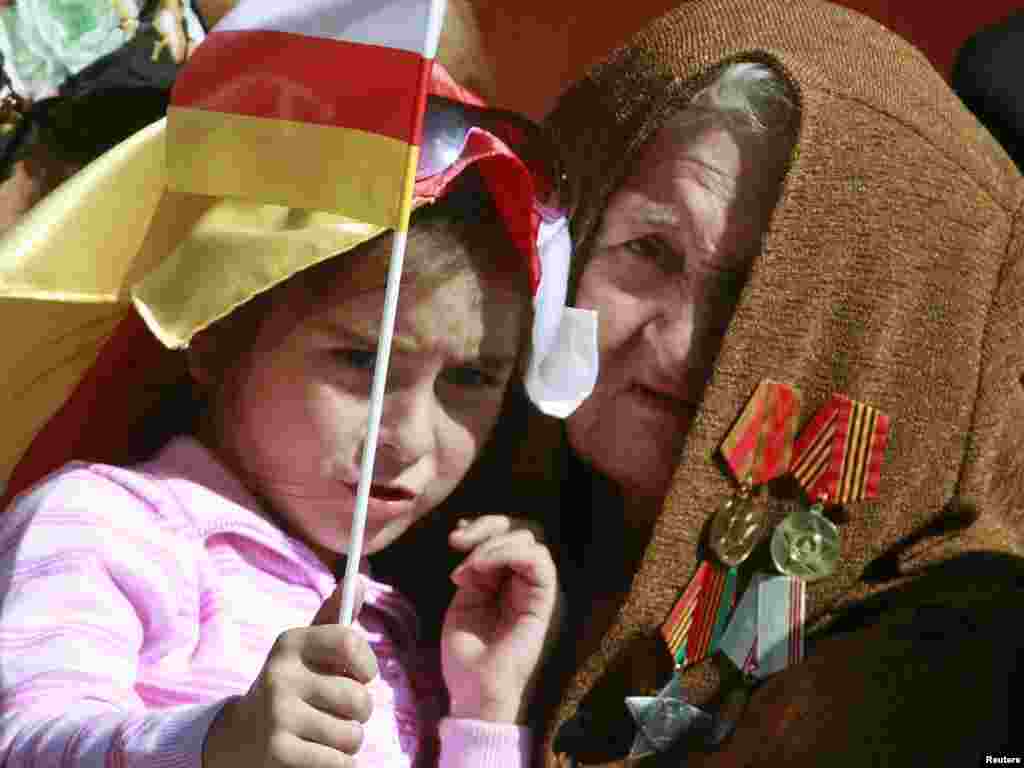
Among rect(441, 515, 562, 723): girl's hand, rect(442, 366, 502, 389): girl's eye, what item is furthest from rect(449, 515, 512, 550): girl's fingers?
rect(442, 366, 502, 389): girl's eye

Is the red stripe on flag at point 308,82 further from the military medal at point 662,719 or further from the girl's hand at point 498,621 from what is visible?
the military medal at point 662,719

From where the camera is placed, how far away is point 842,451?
4.27ft

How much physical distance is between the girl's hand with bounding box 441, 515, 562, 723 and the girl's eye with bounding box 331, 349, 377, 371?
172 millimetres

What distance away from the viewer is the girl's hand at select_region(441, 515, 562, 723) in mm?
1282

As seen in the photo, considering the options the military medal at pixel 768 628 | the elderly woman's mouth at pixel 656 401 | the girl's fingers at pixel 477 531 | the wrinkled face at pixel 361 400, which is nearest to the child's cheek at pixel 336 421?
the wrinkled face at pixel 361 400

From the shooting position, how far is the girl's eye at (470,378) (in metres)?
1.27

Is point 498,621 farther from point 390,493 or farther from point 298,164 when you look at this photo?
point 298,164

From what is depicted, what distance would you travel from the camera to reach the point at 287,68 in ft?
3.65

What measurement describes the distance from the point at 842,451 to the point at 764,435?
0.22 feet

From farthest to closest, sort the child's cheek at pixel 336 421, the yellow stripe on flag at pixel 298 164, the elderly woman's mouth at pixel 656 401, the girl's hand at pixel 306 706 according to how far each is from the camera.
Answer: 1. the elderly woman's mouth at pixel 656 401
2. the child's cheek at pixel 336 421
3. the yellow stripe on flag at pixel 298 164
4. the girl's hand at pixel 306 706

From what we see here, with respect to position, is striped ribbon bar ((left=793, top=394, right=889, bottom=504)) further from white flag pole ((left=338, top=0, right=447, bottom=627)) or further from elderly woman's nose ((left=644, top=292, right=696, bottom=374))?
white flag pole ((left=338, top=0, right=447, bottom=627))

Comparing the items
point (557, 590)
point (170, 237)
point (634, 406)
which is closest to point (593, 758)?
point (557, 590)

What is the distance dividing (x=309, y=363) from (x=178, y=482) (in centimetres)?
14

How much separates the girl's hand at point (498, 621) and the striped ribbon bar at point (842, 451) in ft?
0.76
